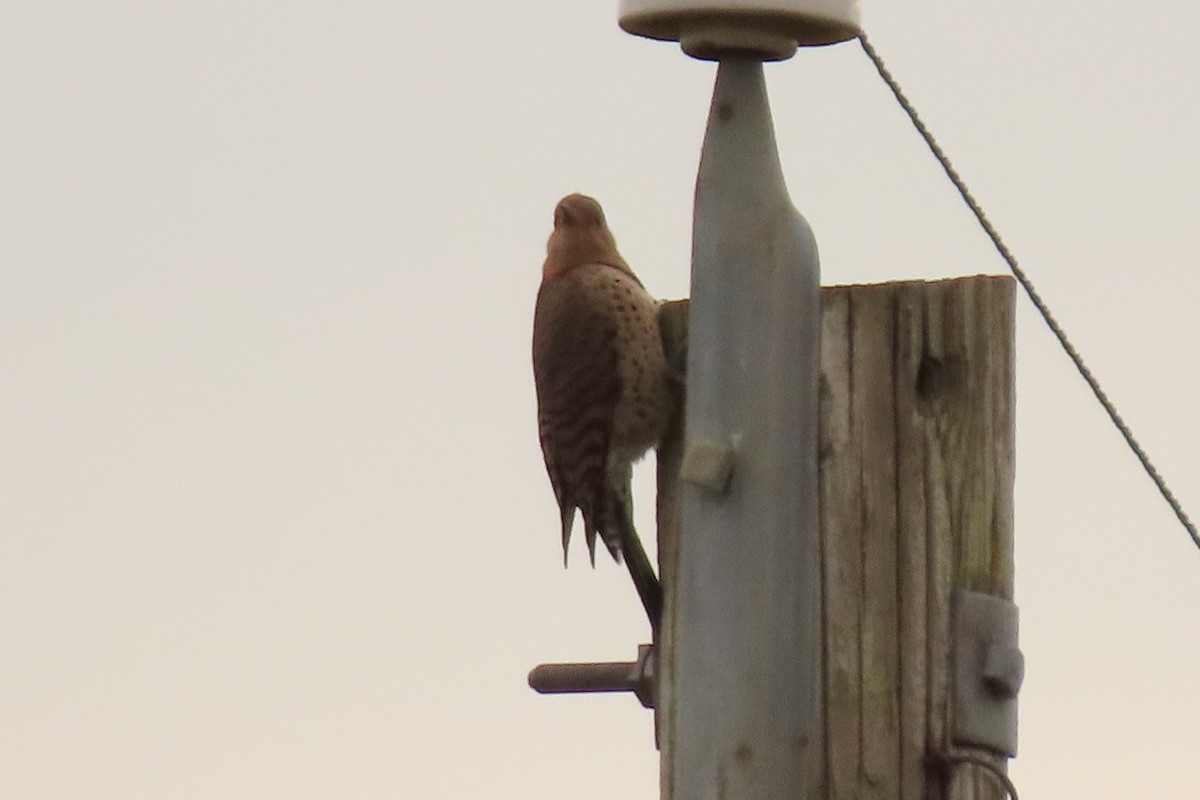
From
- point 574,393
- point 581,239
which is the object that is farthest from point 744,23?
point 581,239

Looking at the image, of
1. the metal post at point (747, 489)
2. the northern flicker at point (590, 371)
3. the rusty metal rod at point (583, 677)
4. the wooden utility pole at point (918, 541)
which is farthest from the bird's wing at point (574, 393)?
the wooden utility pole at point (918, 541)

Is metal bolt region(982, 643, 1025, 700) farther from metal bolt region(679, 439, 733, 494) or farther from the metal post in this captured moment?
metal bolt region(679, 439, 733, 494)

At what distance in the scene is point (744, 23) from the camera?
9.93 feet

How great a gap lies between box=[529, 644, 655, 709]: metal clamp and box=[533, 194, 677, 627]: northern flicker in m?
0.63

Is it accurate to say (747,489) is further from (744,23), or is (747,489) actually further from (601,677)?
(744,23)

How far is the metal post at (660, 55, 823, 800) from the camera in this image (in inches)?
114

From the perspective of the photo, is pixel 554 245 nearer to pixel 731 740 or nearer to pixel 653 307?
pixel 653 307

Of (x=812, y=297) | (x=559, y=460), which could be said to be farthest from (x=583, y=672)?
(x=559, y=460)

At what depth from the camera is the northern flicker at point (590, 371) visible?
4.36 metres

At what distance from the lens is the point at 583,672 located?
344 centimetres

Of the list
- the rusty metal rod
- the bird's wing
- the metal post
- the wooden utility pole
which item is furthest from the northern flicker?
the wooden utility pole

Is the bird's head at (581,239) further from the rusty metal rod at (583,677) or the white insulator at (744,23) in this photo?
the white insulator at (744,23)

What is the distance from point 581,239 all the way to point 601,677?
192 cm

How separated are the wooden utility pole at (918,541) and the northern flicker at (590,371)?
1.21 meters
